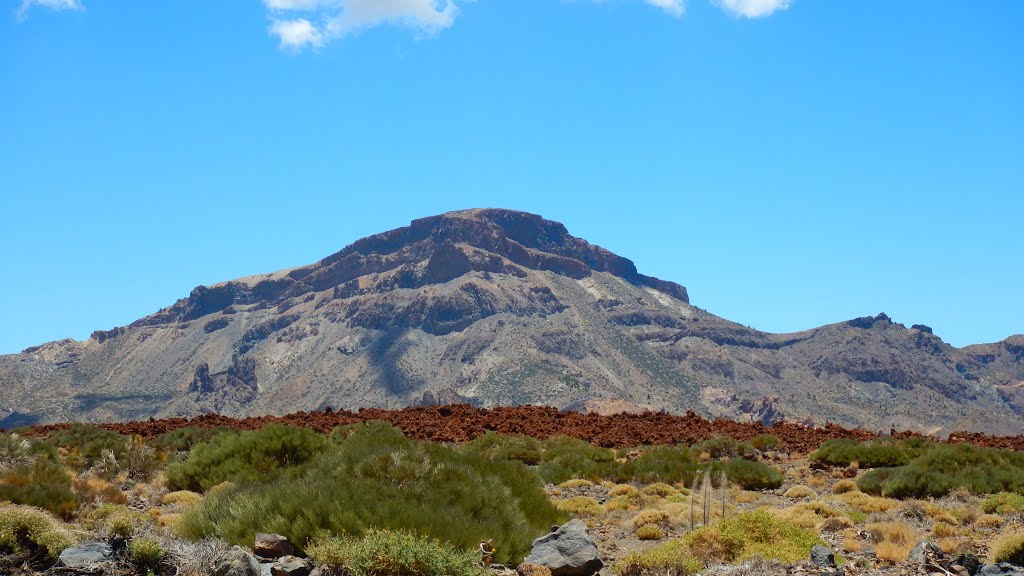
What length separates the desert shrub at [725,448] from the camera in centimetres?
2539

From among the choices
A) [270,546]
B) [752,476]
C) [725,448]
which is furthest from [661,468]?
[270,546]

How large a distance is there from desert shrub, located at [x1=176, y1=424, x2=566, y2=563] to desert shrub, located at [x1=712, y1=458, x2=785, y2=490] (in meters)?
8.46

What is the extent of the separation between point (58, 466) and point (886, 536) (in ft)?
58.3

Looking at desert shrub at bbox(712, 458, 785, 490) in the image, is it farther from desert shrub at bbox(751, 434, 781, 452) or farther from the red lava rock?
the red lava rock

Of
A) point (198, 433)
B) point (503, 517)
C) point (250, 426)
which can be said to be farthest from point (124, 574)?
point (250, 426)

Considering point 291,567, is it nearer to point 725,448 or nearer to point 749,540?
point 749,540

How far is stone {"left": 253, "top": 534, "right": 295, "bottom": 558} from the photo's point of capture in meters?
10.2

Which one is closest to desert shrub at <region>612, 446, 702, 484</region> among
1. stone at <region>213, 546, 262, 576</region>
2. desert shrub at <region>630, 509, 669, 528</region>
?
desert shrub at <region>630, 509, 669, 528</region>

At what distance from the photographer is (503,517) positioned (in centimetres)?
1233

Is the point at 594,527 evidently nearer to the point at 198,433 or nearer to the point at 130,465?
the point at 130,465

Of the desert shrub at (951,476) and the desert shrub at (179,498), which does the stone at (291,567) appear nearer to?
the desert shrub at (179,498)

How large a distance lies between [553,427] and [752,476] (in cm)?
986

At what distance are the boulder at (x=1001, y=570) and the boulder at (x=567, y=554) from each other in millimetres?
4616

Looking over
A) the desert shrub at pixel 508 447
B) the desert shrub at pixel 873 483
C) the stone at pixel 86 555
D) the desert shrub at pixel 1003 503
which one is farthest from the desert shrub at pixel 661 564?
the desert shrub at pixel 508 447
